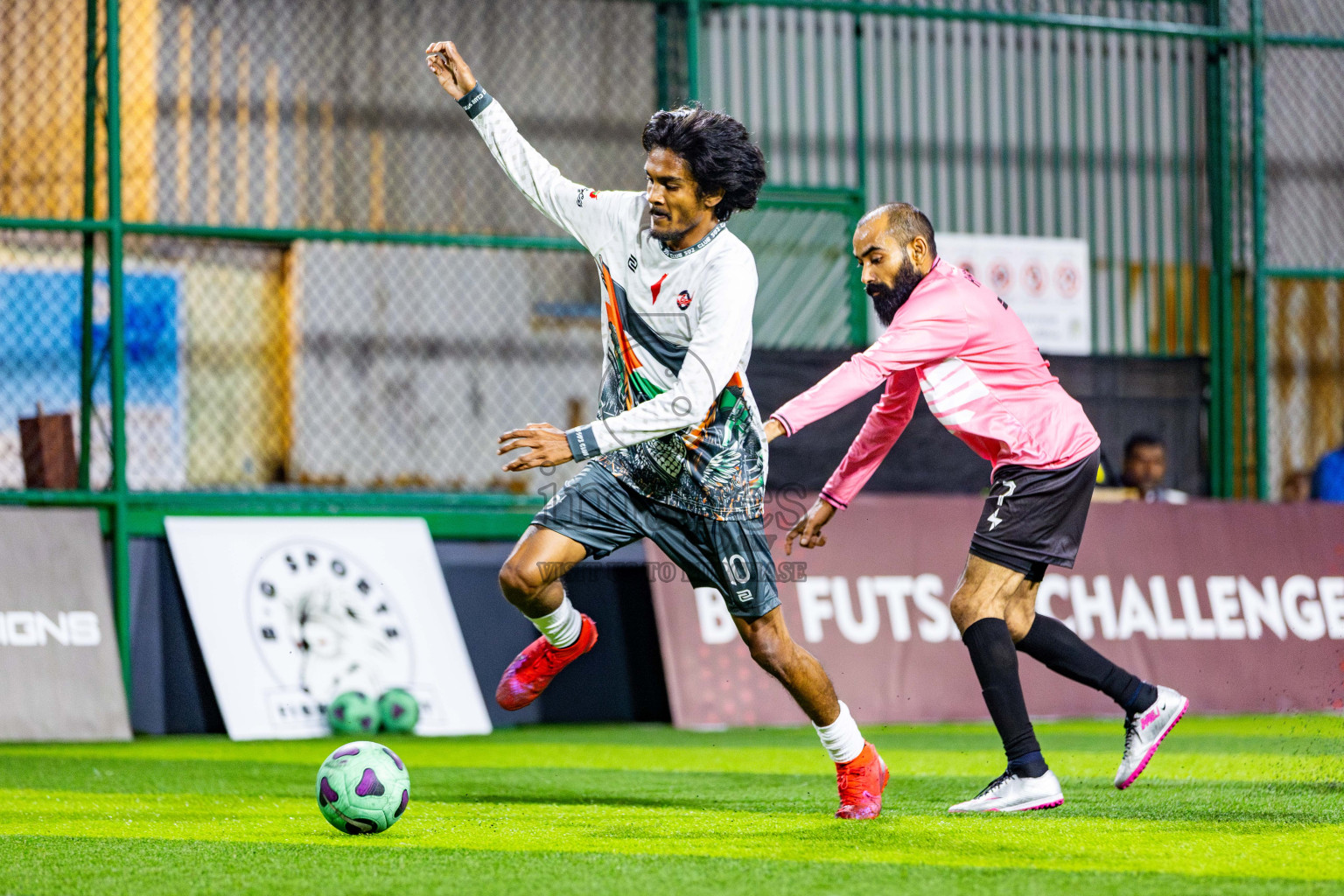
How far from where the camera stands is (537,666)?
605cm

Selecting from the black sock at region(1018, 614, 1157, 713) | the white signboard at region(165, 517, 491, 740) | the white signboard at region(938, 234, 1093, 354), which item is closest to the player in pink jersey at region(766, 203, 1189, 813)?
the black sock at region(1018, 614, 1157, 713)

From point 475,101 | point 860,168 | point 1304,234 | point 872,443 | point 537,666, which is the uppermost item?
point 475,101

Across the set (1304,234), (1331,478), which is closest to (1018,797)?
(1331,478)

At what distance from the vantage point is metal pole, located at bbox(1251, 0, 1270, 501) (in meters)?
12.4

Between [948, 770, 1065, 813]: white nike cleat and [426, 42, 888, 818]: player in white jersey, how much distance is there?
330mm

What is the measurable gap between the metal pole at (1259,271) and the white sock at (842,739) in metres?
7.58

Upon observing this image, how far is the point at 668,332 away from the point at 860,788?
160 centimetres

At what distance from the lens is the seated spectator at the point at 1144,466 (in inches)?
450

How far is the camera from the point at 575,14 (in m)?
13.0

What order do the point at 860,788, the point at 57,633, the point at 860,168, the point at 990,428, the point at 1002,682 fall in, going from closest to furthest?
the point at 860,788
the point at 1002,682
the point at 990,428
the point at 57,633
the point at 860,168

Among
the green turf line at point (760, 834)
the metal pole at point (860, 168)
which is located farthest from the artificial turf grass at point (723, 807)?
Answer: the metal pole at point (860, 168)

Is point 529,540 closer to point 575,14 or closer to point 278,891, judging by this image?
point 278,891

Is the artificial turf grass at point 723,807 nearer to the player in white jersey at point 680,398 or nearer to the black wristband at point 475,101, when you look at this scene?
the player in white jersey at point 680,398

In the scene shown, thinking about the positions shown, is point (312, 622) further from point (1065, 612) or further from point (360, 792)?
point (360, 792)
